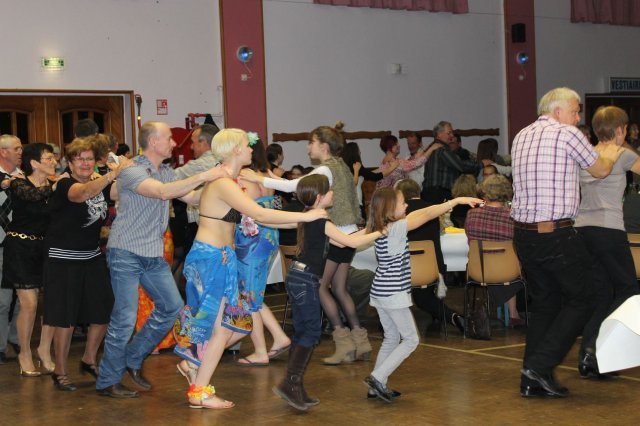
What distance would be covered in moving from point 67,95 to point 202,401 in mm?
7130

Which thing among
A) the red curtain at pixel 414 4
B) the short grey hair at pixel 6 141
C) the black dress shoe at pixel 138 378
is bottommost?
the black dress shoe at pixel 138 378

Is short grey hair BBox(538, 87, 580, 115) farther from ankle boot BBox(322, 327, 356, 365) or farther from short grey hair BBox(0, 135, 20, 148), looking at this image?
short grey hair BBox(0, 135, 20, 148)

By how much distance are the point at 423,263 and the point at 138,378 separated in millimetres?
2343

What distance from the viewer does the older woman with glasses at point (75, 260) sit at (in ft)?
18.8

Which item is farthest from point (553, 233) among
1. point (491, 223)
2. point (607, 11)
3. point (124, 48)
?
point (607, 11)

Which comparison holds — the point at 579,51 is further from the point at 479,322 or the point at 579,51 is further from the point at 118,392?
the point at 118,392

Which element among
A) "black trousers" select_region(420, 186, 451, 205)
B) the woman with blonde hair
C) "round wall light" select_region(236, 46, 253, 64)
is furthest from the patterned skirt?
"round wall light" select_region(236, 46, 253, 64)

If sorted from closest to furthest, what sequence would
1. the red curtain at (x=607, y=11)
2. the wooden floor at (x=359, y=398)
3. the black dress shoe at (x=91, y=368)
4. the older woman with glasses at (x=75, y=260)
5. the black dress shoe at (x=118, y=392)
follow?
the wooden floor at (x=359, y=398) < the black dress shoe at (x=118, y=392) < the older woman with glasses at (x=75, y=260) < the black dress shoe at (x=91, y=368) < the red curtain at (x=607, y=11)

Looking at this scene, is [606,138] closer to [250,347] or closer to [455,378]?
[455,378]

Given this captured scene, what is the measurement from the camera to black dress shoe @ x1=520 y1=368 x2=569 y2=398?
5.16 meters

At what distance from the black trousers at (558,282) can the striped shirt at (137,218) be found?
1987 millimetres

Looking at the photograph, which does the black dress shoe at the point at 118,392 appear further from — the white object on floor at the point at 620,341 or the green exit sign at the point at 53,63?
the green exit sign at the point at 53,63

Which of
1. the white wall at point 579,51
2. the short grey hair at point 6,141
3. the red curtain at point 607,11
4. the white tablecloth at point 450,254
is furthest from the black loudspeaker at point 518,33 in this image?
the short grey hair at point 6,141

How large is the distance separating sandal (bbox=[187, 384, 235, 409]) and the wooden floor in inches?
1.9
